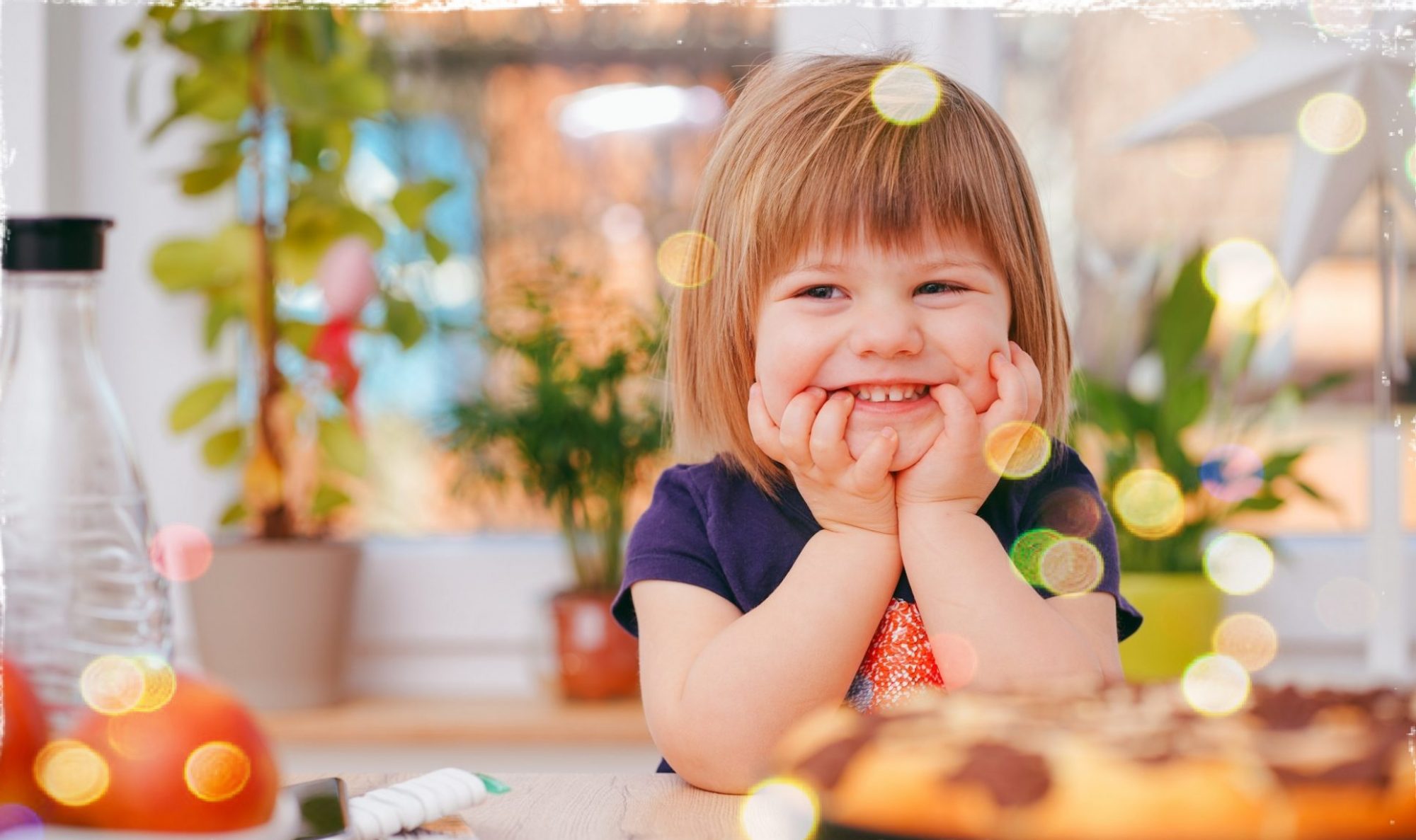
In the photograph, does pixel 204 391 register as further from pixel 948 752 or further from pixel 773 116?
pixel 948 752

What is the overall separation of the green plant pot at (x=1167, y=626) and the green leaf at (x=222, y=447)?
3.51 ft

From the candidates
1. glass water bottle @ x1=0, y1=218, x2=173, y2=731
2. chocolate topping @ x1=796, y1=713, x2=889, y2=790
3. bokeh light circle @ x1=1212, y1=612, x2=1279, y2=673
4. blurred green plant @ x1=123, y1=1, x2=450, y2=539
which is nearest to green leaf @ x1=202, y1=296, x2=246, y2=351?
blurred green plant @ x1=123, y1=1, x2=450, y2=539

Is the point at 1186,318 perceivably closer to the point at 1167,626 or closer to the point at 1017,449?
the point at 1167,626

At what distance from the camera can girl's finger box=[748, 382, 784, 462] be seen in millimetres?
734

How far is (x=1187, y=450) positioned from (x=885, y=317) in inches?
36.3

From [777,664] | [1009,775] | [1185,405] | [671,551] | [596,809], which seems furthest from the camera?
[1185,405]

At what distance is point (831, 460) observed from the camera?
70 centimetres

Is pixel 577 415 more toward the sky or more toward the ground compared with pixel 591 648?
more toward the sky

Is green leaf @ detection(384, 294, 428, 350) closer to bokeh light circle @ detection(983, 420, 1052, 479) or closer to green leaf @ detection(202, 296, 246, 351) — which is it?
green leaf @ detection(202, 296, 246, 351)

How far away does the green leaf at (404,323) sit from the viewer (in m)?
1.61

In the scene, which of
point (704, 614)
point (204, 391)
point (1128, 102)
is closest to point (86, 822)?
point (704, 614)

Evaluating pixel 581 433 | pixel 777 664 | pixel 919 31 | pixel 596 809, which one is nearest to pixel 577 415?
pixel 581 433

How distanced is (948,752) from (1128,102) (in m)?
A: 1.51

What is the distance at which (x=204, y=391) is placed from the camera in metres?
1.56
